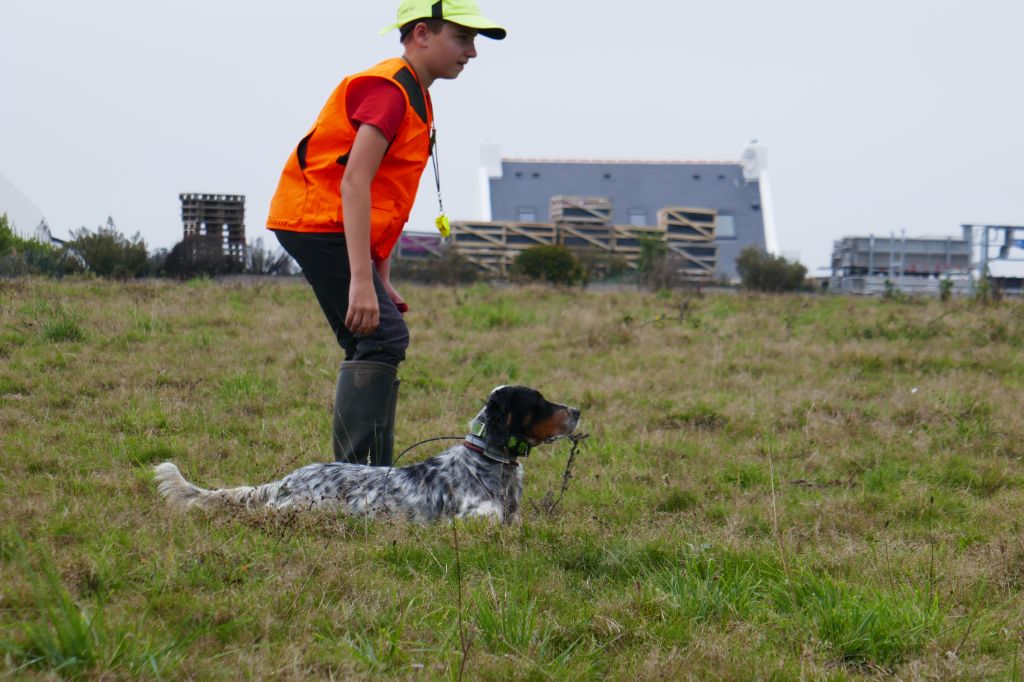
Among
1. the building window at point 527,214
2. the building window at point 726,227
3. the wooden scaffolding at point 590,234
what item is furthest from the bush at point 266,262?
the building window at point 726,227

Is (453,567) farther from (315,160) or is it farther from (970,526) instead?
(970,526)

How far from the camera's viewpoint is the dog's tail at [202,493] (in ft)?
13.7

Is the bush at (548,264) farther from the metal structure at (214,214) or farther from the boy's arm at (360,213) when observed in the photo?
the boy's arm at (360,213)

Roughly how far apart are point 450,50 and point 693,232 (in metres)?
42.7

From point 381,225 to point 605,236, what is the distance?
126ft

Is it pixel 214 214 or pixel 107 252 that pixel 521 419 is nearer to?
pixel 107 252

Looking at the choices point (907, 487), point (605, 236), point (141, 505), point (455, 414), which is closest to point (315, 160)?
point (141, 505)

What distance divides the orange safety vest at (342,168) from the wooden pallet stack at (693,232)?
40.4 m

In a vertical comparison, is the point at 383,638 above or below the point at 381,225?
below

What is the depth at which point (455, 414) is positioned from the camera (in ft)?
22.4

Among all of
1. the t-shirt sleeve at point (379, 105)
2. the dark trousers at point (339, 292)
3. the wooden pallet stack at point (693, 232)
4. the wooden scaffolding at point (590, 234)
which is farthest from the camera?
the wooden pallet stack at point (693, 232)

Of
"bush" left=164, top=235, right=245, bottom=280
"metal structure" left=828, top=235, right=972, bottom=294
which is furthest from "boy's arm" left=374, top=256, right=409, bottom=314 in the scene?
"metal structure" left=828, top=235, right=972, bottom=294

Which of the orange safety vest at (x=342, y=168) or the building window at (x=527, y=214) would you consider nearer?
the orange safety vest at (x=342, y=168)

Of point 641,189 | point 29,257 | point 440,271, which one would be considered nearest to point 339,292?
point 29,257
